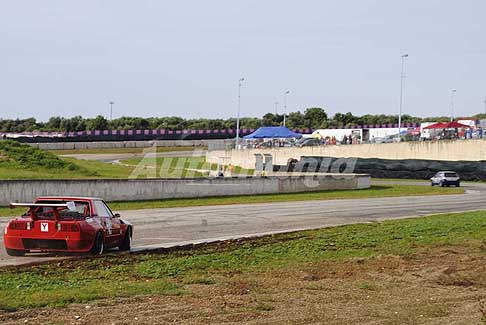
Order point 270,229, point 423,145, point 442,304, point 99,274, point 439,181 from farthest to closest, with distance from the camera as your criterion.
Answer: point 423,145
point 439,181
point 270,229
point 99,274
point 442,304

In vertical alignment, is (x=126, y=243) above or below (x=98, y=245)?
below

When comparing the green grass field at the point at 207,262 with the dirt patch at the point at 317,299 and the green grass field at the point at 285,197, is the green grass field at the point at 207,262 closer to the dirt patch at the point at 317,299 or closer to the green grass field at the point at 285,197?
the dirt patch at the point at 317,299

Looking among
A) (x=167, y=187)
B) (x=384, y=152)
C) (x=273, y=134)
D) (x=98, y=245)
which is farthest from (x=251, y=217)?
(x=273, y=134)

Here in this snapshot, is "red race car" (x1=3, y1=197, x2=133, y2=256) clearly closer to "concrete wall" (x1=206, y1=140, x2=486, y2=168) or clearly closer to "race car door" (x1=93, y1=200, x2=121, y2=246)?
"race car door" (x1=93, y1=200, x2=121, y2=246)

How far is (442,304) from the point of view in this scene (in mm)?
9875

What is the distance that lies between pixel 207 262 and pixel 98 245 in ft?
7.71

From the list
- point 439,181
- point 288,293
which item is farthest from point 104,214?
point 439,181

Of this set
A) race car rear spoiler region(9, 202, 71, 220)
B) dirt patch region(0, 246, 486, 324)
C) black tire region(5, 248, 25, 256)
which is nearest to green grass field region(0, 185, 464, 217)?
black tire region(5, 248, 25, 256)

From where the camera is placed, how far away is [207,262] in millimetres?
13156

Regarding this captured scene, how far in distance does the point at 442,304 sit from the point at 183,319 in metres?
3.65

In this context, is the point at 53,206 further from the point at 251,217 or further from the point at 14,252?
the point at 251,217

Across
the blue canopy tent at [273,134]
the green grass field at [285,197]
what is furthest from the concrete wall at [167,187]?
the blue canopy tent at [273,134]

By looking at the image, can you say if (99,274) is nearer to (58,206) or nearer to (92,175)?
(58,206)

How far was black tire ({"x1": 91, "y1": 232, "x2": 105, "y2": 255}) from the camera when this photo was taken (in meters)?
14.0
